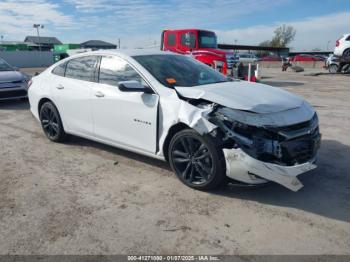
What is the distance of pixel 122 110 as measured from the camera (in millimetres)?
4648

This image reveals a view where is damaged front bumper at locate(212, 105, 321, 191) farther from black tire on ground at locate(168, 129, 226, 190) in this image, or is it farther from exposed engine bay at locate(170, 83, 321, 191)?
black tire on ground at locate(168, 129, 226, 190)

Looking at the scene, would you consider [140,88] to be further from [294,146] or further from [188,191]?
[294,146]

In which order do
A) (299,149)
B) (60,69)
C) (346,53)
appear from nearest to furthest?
(299,149)
(60,69)
(346,53)

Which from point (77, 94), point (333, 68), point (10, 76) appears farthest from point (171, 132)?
point (333, 68)

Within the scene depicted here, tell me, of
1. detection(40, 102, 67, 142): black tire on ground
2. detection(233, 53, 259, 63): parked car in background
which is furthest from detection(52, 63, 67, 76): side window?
detection(233, 53, 259, 63): parked car in background

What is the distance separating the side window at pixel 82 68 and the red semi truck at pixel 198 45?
8720 millimetres

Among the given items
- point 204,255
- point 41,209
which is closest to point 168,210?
point 204,255

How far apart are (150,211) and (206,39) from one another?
12334 mm

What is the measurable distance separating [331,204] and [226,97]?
5.25 ft

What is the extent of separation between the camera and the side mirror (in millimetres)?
A: 4258

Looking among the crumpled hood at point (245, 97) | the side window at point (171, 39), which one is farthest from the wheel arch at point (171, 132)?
the side window at point (171, 39)

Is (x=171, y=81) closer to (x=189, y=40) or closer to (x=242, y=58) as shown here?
(x=189, y=40)

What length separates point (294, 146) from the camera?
373 cm

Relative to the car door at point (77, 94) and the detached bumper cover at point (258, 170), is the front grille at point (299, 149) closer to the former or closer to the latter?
the detached bumper cover at point (258, 170)
